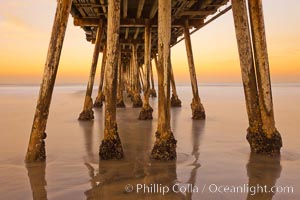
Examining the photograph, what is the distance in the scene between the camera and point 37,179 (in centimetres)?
305

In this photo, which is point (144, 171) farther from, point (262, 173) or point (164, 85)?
point (262, 173)

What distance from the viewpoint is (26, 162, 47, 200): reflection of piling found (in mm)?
2643

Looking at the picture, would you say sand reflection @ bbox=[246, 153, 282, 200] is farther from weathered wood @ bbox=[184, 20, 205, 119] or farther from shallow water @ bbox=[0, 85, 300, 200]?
weathered wood @ bbox=[184, 20, 205, 119]

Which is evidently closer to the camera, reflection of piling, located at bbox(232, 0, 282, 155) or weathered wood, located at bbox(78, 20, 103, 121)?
reflection of piling, located at bbox(232, 0, 282, 155)

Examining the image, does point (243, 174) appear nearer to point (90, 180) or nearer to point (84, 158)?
point (90, 180)

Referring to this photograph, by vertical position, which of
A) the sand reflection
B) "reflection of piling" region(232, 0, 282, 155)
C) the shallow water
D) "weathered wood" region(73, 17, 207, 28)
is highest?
"weathered wood" region(73, 17, 207, 28)

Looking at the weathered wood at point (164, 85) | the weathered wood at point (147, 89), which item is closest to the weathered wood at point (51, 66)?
the weathered wood at point (164, 85)

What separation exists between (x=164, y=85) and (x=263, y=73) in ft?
4.38

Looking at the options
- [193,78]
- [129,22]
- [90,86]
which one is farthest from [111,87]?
[129,22]

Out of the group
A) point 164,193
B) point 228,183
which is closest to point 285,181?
point 228,183

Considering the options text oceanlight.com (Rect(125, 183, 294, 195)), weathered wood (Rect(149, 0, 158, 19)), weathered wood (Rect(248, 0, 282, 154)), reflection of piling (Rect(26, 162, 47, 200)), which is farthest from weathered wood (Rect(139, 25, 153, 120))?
text oceanlight.com (Rect(125, 183, 294, 195))

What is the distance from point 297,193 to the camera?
8.69 feet

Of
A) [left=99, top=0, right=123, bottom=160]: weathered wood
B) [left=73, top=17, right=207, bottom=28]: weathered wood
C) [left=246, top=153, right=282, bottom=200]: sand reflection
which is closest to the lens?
[left=246, top=153, right=282, bottom=200]: sand reflection

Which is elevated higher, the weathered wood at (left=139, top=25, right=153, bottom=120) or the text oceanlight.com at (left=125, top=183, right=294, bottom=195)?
A: the weathered wood at (left=139, top=25, right=153, bottom=120)
